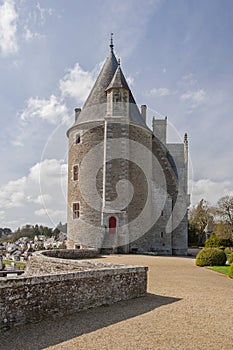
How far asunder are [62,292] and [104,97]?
18165mm

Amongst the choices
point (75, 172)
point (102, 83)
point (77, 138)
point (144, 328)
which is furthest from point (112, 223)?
point (144, 328)

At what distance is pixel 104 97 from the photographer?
909 inches

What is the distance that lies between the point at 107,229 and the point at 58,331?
49.4 ft

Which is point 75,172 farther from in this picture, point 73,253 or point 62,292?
point 62,292

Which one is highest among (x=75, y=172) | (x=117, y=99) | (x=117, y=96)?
(x=117, y=96)

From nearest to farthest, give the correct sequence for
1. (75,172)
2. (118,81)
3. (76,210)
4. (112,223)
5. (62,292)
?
(62,292) < (112,223) < (118,81) < (76,210) < (75,172)

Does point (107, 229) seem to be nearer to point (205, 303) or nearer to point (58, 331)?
point (205, 303)

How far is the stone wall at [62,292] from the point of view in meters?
5.58

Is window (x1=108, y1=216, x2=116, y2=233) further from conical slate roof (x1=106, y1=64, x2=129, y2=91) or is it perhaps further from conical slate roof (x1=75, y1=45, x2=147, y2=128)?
conical slate roof (x1=106, y1=64, x2=129, y2=91)

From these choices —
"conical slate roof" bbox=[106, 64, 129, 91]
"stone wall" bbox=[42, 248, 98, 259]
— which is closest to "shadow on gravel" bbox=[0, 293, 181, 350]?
"stone wall" bbox=[42, 248, 98, 259]

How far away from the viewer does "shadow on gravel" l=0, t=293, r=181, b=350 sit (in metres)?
5.00

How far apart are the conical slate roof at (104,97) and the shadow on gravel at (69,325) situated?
1631 cm

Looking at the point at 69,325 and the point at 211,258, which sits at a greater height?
the point at 211,258

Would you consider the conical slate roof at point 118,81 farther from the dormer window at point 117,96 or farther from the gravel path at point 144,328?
the gravel path at point 144,328
